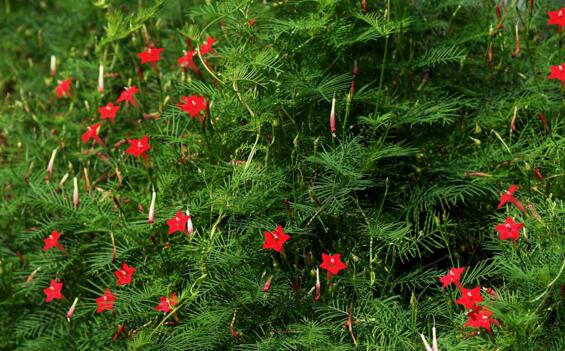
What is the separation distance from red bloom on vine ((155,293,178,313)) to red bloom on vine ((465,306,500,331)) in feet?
2.80

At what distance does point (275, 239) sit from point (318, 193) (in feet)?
0.96

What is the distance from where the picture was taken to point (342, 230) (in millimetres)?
2947

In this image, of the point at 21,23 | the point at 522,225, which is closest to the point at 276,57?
the point at 522,225

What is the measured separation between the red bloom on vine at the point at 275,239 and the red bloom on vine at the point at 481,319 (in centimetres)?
54

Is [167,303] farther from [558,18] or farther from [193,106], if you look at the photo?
[558,18]

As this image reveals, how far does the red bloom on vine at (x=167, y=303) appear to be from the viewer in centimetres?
271

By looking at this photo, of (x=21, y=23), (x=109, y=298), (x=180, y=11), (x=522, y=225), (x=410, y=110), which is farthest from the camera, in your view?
(x=21, y=23)

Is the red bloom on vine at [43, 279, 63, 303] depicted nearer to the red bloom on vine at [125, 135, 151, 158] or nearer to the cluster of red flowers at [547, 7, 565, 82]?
the red bloom on vine at [125, 135, 151, 158]

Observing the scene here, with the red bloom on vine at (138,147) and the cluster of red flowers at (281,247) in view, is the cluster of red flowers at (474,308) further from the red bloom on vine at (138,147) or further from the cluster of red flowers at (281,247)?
the red bloom on vine at (138,147)

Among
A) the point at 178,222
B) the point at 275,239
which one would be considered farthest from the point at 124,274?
the point at 275,239

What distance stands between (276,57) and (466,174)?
72 cm

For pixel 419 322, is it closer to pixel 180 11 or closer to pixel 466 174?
pixel 466 174

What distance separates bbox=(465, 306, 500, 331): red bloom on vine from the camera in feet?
7.88

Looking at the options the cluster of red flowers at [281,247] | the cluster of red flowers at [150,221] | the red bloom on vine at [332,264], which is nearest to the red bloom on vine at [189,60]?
the cluster of red flowers at [150,221]
